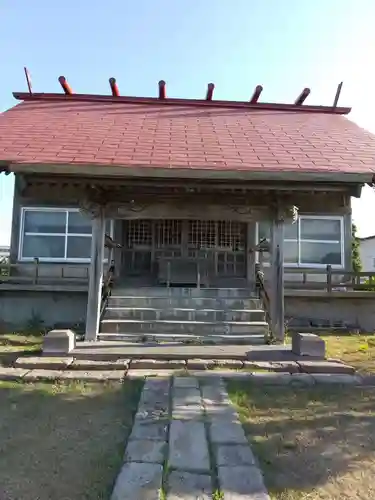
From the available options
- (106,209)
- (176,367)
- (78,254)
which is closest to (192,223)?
(78,254)

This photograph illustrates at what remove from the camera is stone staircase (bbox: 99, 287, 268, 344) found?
21.6 ft

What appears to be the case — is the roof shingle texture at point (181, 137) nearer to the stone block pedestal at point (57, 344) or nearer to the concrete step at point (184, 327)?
the stone block pedestal at point (57, 344)

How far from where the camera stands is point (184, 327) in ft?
22.5

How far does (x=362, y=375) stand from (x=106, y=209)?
4.57 m

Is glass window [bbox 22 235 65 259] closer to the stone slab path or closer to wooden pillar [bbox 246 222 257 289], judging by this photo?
wooden pillar [bbox 246 222 257 289]

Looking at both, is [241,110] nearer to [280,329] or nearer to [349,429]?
[280,329]

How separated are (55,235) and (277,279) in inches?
227

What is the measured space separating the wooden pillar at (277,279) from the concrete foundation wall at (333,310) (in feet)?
7.96

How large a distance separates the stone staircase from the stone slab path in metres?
2.64

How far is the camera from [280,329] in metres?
6.33

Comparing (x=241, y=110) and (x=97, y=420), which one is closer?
(x=97, y=420)

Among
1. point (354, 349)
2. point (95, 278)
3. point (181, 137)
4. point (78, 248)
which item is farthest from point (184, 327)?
point (78, 248)

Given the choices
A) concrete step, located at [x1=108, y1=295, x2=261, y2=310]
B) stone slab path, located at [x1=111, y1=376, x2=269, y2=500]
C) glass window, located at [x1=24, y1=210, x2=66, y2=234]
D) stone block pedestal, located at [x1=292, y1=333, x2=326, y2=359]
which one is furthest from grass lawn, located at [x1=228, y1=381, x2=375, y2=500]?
glass window, located at [x1=24, y1=210, x2=66, y2=234]

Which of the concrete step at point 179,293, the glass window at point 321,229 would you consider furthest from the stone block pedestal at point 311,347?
the glass window at point 321,229
